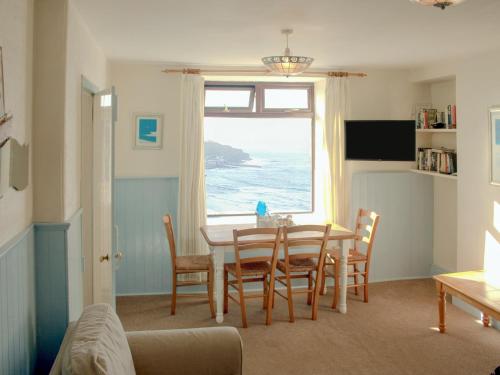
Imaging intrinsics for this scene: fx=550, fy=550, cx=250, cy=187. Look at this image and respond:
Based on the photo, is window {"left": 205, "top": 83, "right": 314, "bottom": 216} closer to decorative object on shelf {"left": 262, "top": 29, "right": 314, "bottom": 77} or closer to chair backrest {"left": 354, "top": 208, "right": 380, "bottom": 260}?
chair backrest {"left": 354, "top": 208, "right": 380, "bottom": 260}

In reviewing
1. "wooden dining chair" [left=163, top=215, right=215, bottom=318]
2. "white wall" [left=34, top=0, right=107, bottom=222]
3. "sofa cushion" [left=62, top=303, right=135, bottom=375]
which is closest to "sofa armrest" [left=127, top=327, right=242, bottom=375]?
"sofa cushion" [left=62, top=303, right=135, bottom=375]

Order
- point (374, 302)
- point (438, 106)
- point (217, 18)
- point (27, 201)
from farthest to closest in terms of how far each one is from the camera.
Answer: point (438, 106), point (374, 302), point (217, 18), point (27, 201)

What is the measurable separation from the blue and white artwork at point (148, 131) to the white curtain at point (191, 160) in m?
0.28

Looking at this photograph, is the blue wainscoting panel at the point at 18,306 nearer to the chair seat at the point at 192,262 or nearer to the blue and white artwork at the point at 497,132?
the chair seat at the point at 192,262

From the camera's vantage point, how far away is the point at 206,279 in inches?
233

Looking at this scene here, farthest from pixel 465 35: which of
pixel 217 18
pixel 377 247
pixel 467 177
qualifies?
pixel 377 247

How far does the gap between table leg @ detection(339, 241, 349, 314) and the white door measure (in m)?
2.27

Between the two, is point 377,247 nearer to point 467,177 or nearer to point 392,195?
point 392,195

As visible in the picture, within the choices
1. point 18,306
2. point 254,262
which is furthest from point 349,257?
point 18,306

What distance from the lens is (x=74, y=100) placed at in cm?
347

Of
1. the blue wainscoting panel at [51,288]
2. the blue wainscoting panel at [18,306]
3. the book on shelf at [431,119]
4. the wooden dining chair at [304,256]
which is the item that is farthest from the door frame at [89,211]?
the book on shelf at [431,119]

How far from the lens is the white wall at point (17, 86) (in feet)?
7.87

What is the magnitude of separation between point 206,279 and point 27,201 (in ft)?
10.7

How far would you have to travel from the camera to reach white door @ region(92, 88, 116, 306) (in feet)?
13.0
